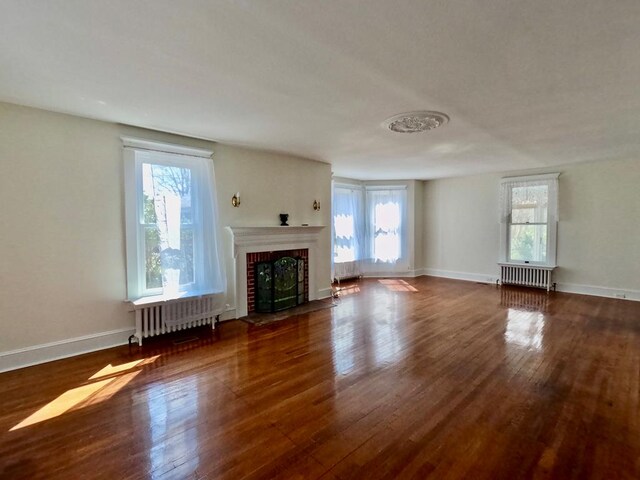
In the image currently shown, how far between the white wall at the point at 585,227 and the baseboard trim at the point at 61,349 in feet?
23.3

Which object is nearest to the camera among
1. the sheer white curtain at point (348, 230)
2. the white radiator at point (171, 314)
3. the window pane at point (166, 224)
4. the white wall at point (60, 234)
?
the white wall at point (60, 234)

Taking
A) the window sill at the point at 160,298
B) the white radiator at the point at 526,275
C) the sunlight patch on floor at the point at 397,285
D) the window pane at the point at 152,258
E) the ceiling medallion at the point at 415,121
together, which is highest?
the ceiling medallion at the point at 415,121

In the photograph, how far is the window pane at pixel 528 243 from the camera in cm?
630

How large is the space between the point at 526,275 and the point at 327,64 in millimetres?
6375

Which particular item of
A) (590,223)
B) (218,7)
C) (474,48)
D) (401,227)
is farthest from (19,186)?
(590,223)

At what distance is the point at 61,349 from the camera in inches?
126

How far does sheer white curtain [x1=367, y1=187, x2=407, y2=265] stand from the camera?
7.82 m

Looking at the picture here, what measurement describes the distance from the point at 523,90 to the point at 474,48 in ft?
3.11

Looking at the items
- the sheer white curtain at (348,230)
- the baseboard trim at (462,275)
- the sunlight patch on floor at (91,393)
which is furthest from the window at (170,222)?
the baseboard trim at (462,275)

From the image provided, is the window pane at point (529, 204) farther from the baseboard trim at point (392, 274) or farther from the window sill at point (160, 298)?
the window sill at point (160, 298)

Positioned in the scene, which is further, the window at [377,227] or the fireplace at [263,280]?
the window at [377,227]

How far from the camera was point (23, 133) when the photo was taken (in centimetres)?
298

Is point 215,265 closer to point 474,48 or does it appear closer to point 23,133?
point 23,133

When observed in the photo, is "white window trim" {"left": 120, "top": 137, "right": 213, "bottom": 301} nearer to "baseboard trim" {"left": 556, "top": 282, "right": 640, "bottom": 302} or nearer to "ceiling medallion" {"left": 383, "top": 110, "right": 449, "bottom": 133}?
"ceiling medallion" {"left": 383, "top": 110, "right": 449, "bottom": 133}
